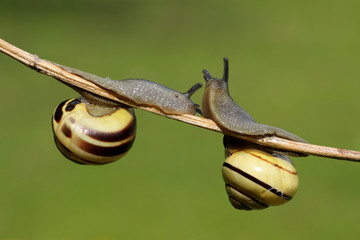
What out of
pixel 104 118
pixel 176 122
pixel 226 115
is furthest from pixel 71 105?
pixel 176 122

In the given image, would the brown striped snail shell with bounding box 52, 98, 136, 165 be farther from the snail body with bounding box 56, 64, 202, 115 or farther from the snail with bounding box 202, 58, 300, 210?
the snail with bounding box 202, 58, 300, 210

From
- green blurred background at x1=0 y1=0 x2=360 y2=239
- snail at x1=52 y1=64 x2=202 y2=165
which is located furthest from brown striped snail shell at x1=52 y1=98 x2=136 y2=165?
green blurred background at x1=0 y1=0 x2=360 y2=239

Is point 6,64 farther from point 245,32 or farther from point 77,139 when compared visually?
point 77,139

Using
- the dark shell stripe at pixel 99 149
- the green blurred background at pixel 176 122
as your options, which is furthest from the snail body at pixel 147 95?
the green blurred background at pixel 176 122

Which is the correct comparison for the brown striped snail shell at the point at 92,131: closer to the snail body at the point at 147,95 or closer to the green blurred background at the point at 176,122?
the snail body at the point at 147,95

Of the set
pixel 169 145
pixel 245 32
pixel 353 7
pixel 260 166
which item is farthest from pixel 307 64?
pixel 260 166

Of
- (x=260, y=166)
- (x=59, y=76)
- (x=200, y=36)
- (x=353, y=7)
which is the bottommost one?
(x=260, y=166)

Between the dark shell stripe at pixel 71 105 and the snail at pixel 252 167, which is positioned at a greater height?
the dark shell stripe at pixel 71 105
